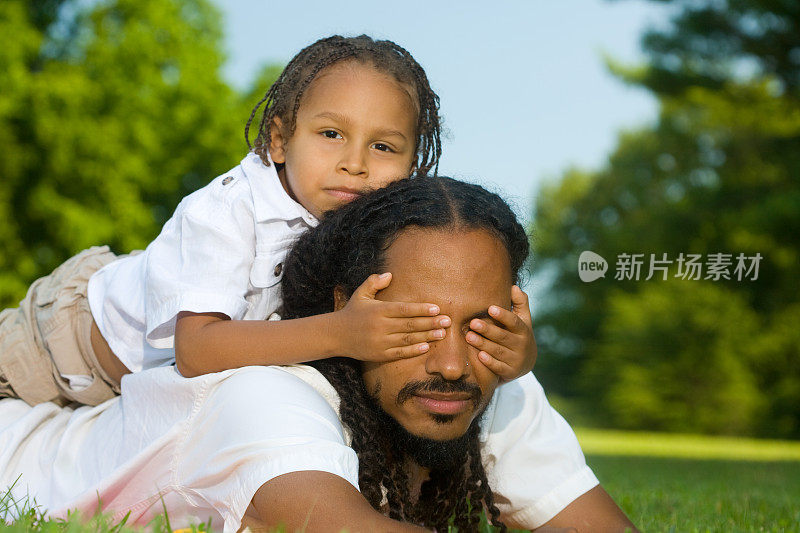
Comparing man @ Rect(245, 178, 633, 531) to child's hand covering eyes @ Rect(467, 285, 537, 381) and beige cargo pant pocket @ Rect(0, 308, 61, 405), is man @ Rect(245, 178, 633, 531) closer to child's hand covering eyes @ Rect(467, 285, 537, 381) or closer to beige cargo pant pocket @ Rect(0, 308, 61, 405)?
child's hand covering eyes @ Rect(467, 285, 537, 381)

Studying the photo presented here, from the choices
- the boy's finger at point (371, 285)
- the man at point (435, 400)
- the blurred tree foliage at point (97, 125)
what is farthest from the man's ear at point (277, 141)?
the blurred tree foliage at point (97, 125)

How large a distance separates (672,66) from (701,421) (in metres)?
12.1

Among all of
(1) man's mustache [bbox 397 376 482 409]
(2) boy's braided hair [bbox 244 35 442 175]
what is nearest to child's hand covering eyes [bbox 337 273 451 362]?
(1) man's mustache [bbox 397 376 482 409]

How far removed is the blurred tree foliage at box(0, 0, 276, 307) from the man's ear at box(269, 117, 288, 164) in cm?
1578

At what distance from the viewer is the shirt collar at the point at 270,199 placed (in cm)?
352

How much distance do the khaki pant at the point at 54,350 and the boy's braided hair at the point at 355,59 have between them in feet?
3.76

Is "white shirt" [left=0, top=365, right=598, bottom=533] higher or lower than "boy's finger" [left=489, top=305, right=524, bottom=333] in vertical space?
lower

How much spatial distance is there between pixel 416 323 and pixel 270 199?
1239 millimetres

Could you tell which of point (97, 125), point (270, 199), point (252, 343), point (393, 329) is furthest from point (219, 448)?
point (97, 125)

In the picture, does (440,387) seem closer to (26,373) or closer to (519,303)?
(519,303)

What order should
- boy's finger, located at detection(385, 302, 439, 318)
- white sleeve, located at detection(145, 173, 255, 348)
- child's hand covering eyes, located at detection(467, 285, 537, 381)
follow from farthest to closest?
white sleeve, located at detection(145, 173, 255, 348) → child's hand covering eyes, located at detection(467, 285, 537, 381) → boy's finger, located at detection(385, 302, 439, 318)

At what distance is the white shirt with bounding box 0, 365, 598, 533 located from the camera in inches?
97.2

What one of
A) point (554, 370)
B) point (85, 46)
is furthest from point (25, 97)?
point (554, 370)

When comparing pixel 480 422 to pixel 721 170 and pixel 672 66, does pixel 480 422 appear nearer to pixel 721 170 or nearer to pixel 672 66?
pixel 672 66
